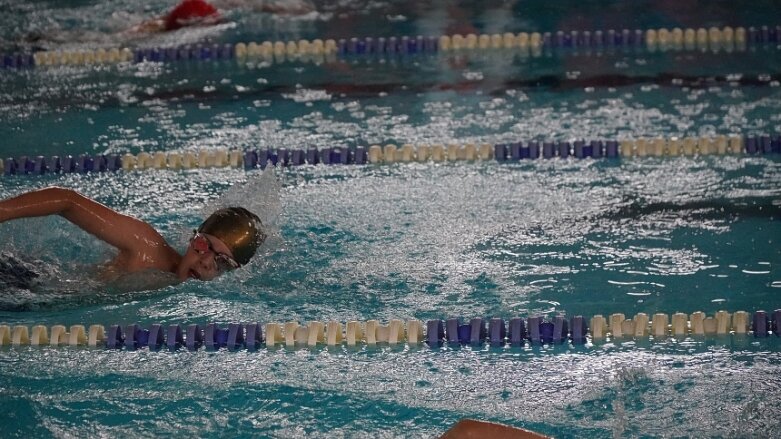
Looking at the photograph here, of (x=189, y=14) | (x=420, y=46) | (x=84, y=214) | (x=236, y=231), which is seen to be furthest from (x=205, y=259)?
(x=189, y=14)

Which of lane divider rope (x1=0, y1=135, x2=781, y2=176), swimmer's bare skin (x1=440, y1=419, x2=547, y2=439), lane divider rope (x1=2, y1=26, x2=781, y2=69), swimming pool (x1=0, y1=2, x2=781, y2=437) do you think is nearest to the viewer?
swimmer's bare skin (x1=440, y1=419, x2=547, y2=439)

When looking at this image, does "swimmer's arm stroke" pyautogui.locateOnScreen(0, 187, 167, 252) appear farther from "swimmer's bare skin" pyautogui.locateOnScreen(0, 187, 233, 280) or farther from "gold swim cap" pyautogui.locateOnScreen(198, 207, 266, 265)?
"gold swim cap" pyautogui.locateOnScreen(198, 207, 266, 265)

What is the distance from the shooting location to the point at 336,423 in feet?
11.7

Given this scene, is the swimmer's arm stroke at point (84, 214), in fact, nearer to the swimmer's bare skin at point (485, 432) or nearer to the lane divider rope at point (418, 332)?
the lane divider rope at point (418, 332)

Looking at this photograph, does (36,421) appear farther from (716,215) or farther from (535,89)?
(535,89)

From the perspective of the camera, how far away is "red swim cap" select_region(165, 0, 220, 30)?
8.94 meters

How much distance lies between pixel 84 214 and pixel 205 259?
1.44 ft

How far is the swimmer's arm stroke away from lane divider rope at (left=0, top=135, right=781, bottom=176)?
1.66 m

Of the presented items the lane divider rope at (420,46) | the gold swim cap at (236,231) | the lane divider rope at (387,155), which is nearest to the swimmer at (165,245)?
the gold swim cap at (236,231)

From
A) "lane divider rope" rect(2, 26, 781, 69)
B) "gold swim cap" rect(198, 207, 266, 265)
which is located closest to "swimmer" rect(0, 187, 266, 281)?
"gold swim cap" rect(198, 207, 266, 265)

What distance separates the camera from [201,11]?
9164mm

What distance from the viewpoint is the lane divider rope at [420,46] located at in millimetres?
8008

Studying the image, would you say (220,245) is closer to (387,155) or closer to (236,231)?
(236,231)

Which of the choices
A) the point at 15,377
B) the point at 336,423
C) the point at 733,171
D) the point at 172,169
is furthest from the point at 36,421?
the point at 733,171
